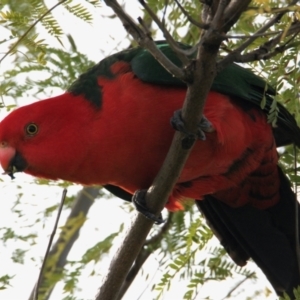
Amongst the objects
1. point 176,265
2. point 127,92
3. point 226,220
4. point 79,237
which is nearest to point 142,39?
point 127,92

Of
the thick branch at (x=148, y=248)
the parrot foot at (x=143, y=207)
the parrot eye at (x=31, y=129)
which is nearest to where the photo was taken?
the parrot foot at (x=143, y=207)

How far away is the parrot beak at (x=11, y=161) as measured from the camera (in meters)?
3.45

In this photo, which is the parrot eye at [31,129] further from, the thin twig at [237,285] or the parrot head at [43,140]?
the thin twig at [237,285]

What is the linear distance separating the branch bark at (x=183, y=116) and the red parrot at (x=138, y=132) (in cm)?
13

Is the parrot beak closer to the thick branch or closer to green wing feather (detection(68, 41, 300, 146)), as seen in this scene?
green wing feather (detection(68, 41, 300, 146))

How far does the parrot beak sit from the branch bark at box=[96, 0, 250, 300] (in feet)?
2.18

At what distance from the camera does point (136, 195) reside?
341cm

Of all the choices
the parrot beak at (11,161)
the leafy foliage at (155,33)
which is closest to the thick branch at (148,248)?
the leafy foliage at (155,33)

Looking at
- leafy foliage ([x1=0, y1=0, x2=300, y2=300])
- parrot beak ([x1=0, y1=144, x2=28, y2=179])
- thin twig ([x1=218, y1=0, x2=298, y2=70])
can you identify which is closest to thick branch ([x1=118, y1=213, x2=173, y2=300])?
leafy foliage ([x1=0, y1=0, x2=300, y2=300])

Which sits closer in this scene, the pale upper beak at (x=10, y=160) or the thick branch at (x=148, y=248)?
the pale upper beak at (x=10, y=160)

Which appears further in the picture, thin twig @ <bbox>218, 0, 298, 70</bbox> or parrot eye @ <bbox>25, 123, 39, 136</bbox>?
parrot eye @ <bbox>25, 123, 39, 136</bbox>

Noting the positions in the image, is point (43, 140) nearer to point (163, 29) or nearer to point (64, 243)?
point (64, 243)

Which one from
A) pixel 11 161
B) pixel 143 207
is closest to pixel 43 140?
pixel 11 161

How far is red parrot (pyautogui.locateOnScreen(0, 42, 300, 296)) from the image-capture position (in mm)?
3418
